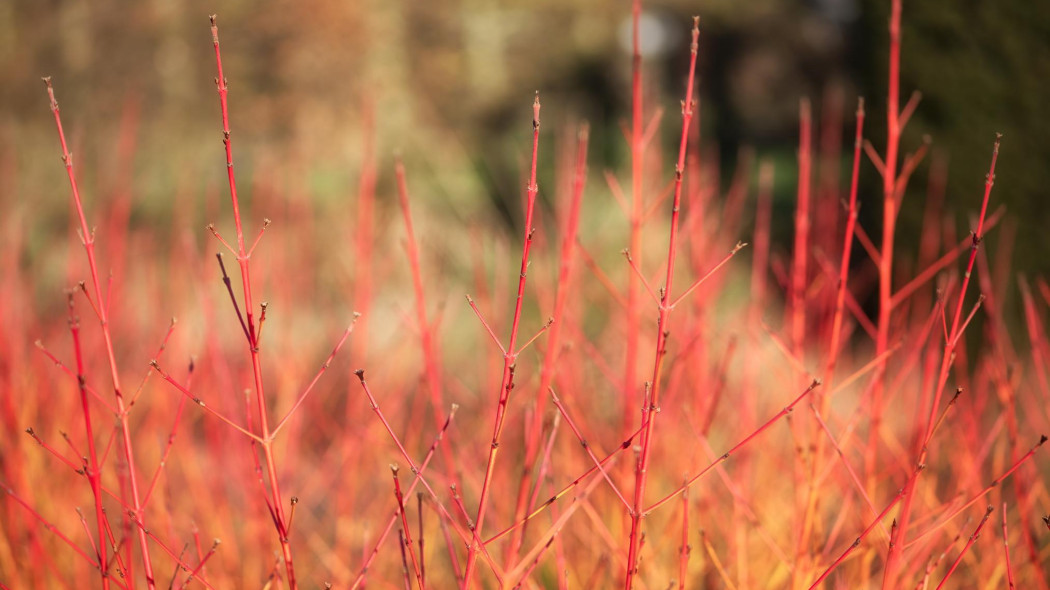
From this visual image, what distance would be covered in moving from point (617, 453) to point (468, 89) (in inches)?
88.6

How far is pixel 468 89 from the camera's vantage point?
10.1 feet

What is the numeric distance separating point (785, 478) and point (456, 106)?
74.2 inches

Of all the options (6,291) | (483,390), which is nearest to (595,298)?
(483,390)

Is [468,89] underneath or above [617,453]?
above

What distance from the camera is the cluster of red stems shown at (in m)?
1.11

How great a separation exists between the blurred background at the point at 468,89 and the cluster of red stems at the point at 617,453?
1.04ft

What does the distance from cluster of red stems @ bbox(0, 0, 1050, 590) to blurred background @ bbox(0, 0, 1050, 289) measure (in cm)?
32

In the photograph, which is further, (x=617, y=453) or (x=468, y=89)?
(x=468, y=89)

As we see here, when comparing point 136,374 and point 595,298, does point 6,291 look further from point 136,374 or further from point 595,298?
point 595,298

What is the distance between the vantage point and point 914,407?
7.32ft

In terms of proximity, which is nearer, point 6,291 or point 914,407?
point 6,291

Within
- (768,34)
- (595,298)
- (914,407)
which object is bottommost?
(914,407)

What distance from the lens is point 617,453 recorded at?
1.10m

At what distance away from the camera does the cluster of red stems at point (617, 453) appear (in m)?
1.11
